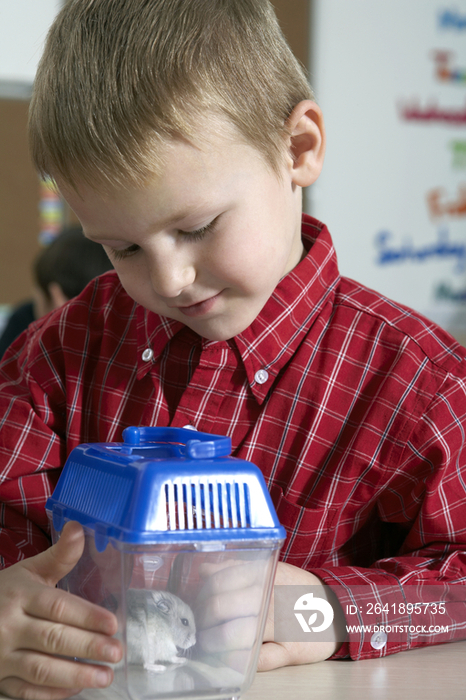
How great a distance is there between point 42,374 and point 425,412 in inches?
15.8

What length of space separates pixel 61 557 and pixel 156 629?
9 centimetres

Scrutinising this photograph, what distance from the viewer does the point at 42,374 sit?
0.81 metres

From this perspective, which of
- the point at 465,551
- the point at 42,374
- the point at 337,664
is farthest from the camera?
the point at 42,374

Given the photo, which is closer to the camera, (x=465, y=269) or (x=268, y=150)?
(x=268, y=150)

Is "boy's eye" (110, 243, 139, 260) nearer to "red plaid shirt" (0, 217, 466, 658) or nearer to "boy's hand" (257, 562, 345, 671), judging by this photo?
"red plaid shirt" (0, 217, 466, 658)

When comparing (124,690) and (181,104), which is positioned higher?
(181,104)

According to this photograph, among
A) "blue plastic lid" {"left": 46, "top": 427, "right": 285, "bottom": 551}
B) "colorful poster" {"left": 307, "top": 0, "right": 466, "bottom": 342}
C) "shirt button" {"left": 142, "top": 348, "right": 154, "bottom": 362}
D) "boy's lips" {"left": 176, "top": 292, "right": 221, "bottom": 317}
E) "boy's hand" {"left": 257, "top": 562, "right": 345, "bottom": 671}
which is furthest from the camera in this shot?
"colorful poster" {"left": 307, "top": 0, "right": 466, "bottom": 342}

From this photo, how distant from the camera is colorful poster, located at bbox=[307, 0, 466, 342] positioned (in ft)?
7.22

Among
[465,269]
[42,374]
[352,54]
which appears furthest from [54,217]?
[42,374]

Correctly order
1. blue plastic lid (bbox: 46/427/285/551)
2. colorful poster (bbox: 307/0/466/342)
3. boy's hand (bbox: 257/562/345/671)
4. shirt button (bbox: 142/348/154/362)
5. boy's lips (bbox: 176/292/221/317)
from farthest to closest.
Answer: colorful poster (bbox: 307/0/466/342) → shirt button (bbox: 142/348/154/362) → boy's lips (bbox: 176/292/221/317) → boy's hand (bbox: 257/562/345/671) → blue plastic lid (bbox: 46/427/285/551)

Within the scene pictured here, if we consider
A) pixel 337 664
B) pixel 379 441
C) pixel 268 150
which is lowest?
pixel 337 664

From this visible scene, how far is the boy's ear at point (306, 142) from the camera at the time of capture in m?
0.71

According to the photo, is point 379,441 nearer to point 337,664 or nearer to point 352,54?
point 337,664

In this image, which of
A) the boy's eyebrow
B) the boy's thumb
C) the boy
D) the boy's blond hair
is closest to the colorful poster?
the boy
